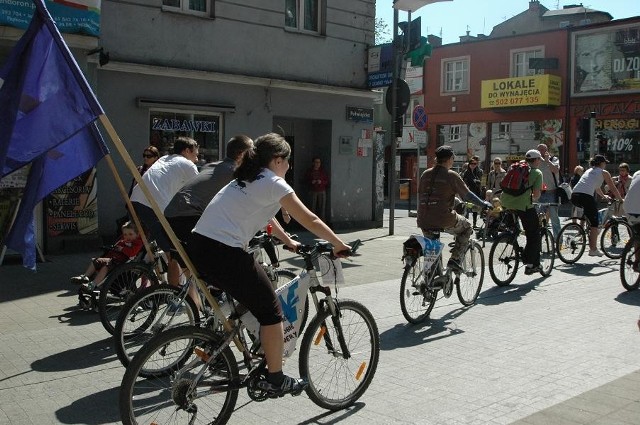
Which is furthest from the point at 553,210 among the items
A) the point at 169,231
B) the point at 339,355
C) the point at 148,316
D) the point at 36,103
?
the point at 36,103

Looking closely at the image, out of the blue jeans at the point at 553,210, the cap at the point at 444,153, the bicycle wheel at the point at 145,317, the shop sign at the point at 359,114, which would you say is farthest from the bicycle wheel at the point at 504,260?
the shop sign at the point at 359,114

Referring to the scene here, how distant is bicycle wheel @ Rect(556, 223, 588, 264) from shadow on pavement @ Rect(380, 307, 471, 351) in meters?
4.69

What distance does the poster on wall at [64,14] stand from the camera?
1014 cm

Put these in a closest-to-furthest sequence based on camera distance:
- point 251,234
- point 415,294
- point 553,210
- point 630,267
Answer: point 251,234, point 415,294, point 630,267, point 553,210

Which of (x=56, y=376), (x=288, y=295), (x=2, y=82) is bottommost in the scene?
(x=56, y=376)

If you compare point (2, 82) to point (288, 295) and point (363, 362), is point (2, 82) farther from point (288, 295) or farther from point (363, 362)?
point (363, 362)

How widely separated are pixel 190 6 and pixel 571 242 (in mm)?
8330

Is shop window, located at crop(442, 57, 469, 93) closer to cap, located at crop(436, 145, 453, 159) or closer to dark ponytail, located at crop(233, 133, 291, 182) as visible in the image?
cap, located at crop(436, 145, 453, 159)

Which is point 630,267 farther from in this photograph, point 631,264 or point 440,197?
point 440,197

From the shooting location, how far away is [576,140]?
30.3m

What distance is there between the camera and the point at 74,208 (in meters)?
11.9

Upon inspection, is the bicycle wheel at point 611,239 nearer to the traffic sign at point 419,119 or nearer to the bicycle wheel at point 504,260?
the bicycle wheel at point 504,260

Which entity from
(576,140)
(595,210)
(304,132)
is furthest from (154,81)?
(576,140)

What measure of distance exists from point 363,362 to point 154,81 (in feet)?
30.9
